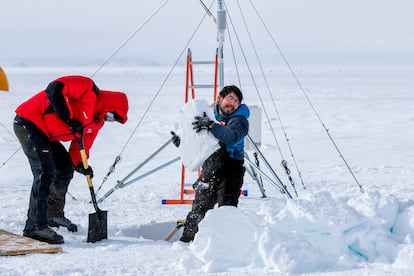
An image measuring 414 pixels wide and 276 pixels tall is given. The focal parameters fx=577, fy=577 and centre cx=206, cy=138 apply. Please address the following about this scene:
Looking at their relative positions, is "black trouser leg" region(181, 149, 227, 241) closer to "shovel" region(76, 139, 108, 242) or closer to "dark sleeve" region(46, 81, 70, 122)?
"shovel" region(76, 139, 108, 242)

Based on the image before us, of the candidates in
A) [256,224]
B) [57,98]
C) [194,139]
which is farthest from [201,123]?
[57,98]

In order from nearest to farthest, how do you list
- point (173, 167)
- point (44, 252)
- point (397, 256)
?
point (397, 256)
point (44, 252)
point (173, 167)

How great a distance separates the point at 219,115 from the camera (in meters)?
4.68

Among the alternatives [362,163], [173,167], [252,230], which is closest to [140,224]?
[252,230]

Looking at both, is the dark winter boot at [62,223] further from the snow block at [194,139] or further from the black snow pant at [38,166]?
the snow block at [194,139]

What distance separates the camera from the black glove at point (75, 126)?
447cm

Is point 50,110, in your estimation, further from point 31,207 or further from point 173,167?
point 173,167

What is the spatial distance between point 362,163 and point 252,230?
18.6ft

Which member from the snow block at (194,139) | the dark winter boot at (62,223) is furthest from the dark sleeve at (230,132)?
the dark winter boot at (62,223)

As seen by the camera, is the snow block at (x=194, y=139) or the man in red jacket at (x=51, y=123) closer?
the man in red jacket at (x=51, y=123)

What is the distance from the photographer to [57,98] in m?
4.27

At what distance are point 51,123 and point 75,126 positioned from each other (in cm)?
18

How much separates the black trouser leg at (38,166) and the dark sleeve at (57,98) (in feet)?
0.85

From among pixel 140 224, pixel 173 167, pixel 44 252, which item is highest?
pixel 44 252
